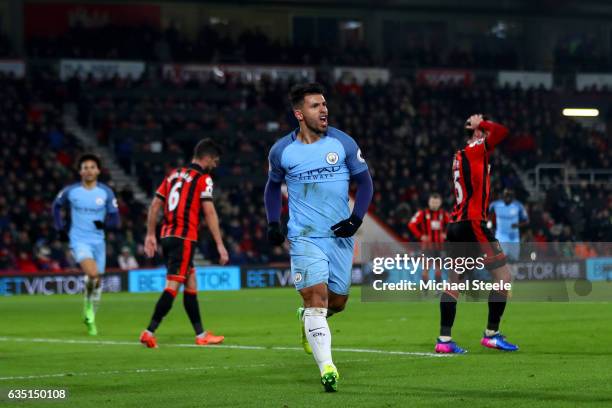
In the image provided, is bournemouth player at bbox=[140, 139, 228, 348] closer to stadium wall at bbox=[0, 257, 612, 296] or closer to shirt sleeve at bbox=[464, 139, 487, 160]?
shirt sleeve at bbox=[464, 139, 487, 160]

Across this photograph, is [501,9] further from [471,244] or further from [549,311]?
[471,244]

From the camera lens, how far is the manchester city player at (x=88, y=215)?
1777 centimetres

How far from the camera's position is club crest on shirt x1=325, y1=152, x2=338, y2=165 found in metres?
9.88

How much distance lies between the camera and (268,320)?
19266mm

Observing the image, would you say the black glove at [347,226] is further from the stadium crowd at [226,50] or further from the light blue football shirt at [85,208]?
the stadium crowd at [226,50]

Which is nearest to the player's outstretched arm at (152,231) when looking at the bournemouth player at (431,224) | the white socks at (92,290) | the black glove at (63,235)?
the white socks at (92,290)

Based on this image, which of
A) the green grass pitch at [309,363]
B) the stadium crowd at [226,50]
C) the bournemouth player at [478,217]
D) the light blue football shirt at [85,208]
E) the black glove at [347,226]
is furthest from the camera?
the stadium crowd at [226,50]

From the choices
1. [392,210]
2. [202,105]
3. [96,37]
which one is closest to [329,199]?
[392,210]

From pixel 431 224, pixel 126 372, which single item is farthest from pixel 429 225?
pixel 126 372

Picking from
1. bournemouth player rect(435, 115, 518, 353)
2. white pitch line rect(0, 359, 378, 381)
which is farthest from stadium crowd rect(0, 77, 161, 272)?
white pitch line rect(0, 359, 378, 381)

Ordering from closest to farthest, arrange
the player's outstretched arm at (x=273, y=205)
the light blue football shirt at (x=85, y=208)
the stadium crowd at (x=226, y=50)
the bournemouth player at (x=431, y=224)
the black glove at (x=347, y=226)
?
the black glove at (x=347, y=226), the player's outstretched arm at (x=273, y=205), the light blue football shirt at (x=85, y=208), the bournemouth player at (x=431, y=224), the stadium crowd at (x=226, y=50)

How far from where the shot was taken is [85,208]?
17875 mm

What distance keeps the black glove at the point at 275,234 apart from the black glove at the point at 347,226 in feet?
1.47

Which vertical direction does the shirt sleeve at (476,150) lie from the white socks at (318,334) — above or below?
above
